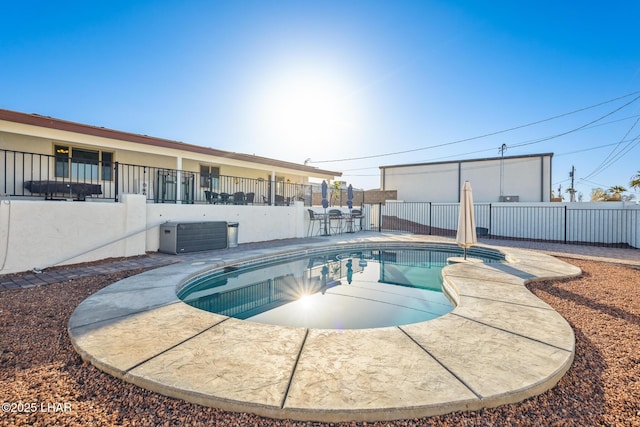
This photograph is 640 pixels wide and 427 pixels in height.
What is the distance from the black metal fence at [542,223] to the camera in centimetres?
1180

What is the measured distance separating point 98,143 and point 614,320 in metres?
12.0

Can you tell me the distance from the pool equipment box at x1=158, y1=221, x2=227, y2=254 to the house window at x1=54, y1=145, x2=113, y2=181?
11.9 ft

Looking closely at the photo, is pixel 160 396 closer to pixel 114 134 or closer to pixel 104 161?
pixel 104 161

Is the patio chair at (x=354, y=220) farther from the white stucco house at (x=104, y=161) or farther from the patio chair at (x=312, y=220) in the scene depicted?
the white stucco house at (x=104, y=161)

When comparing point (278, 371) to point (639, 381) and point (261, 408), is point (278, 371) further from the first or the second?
point (639, 381)

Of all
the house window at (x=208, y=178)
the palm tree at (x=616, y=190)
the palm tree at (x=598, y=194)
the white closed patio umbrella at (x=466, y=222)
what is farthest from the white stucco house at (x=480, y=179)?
the palm tree at (x=616, y=190)

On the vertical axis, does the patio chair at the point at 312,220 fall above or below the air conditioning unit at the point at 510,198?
below

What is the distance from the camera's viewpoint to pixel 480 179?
752 inches

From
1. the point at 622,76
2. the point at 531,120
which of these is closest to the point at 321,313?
the point at 622,76

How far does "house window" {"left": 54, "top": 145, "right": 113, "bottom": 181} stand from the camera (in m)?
9.18

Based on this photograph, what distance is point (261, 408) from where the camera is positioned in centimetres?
164

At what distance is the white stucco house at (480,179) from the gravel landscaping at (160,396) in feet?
56.9

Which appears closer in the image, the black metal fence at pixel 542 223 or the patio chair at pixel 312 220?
the black metal fence at pixel 542 223

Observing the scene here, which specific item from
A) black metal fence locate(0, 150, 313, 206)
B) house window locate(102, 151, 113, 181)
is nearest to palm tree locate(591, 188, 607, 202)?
black metal fence locate(0, 150, 313, 206)
